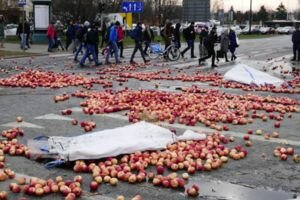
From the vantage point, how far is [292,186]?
6148mm

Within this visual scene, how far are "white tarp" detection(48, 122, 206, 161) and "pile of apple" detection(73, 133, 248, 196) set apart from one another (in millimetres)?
103

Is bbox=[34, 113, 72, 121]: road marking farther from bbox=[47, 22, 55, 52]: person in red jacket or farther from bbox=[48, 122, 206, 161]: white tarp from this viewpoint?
bbox=[47, 22, 55, 52]: person in red jacket

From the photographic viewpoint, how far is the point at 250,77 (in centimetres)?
1590

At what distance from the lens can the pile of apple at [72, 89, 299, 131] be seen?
9922 mm

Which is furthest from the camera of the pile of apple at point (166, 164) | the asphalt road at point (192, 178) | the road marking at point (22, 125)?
the road marking at point (22, 125)

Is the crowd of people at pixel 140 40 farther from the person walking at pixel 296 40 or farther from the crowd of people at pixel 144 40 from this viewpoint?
the person walking at pixel 296 40

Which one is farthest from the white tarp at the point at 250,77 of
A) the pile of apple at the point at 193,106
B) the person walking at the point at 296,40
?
the person walking at the point at 296,40

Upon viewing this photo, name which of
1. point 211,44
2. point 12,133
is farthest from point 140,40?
point 12,133

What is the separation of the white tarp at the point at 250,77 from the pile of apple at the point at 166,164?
27.1ft

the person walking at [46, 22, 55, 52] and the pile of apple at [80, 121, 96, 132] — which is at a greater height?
the person walking at [46, 22, 55, 52]

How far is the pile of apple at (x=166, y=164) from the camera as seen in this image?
6.06m

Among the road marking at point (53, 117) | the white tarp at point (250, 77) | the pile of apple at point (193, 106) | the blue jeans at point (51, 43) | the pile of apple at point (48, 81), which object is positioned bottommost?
the road marking at point (53, 117)

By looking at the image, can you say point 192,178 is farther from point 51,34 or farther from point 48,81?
point 51,34

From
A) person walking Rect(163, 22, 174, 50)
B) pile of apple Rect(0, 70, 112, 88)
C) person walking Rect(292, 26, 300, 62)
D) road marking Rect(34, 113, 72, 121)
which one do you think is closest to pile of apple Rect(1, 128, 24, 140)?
road marking Rect(34, 113, 72, 121)
